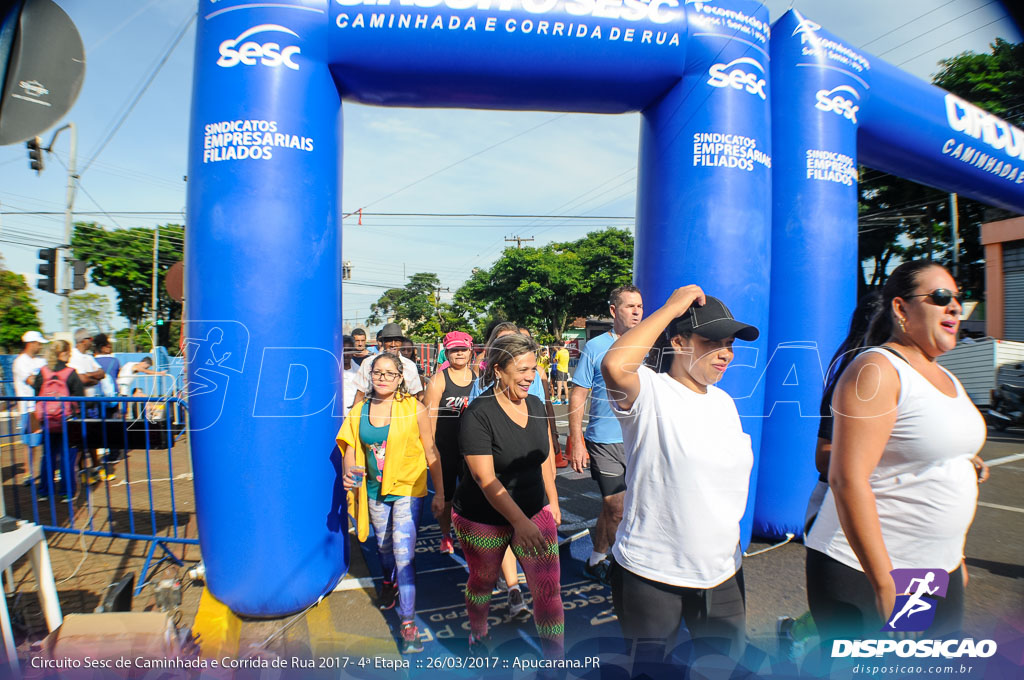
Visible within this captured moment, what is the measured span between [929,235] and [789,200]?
416 centimetres

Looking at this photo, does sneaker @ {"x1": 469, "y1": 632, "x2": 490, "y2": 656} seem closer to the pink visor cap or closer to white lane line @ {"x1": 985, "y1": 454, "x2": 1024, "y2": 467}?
the pink visor cap

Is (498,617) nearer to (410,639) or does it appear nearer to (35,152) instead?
(410,639)

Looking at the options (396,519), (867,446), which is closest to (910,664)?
(867,446)

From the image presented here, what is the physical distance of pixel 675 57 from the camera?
12.4 ft

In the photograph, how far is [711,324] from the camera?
195cm

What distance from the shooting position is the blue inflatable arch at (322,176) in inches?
126

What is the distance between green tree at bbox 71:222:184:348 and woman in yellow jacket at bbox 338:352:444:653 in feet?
90.8

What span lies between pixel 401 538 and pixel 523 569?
0.93m

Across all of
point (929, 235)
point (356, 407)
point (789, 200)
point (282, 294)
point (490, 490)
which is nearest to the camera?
point (490, 490)

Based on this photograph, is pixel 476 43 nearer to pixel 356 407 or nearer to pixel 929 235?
pixel 356 407

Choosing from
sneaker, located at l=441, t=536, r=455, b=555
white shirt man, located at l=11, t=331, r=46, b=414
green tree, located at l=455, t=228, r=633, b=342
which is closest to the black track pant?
sneaker, located at l=441, t=536, r=455, b=555

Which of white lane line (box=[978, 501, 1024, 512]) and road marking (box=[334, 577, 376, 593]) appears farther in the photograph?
white lane line (box=[978, 501, 1024, 512])

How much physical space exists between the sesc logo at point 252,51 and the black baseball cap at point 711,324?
2.83 m

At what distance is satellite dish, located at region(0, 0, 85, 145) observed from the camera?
2.09m
